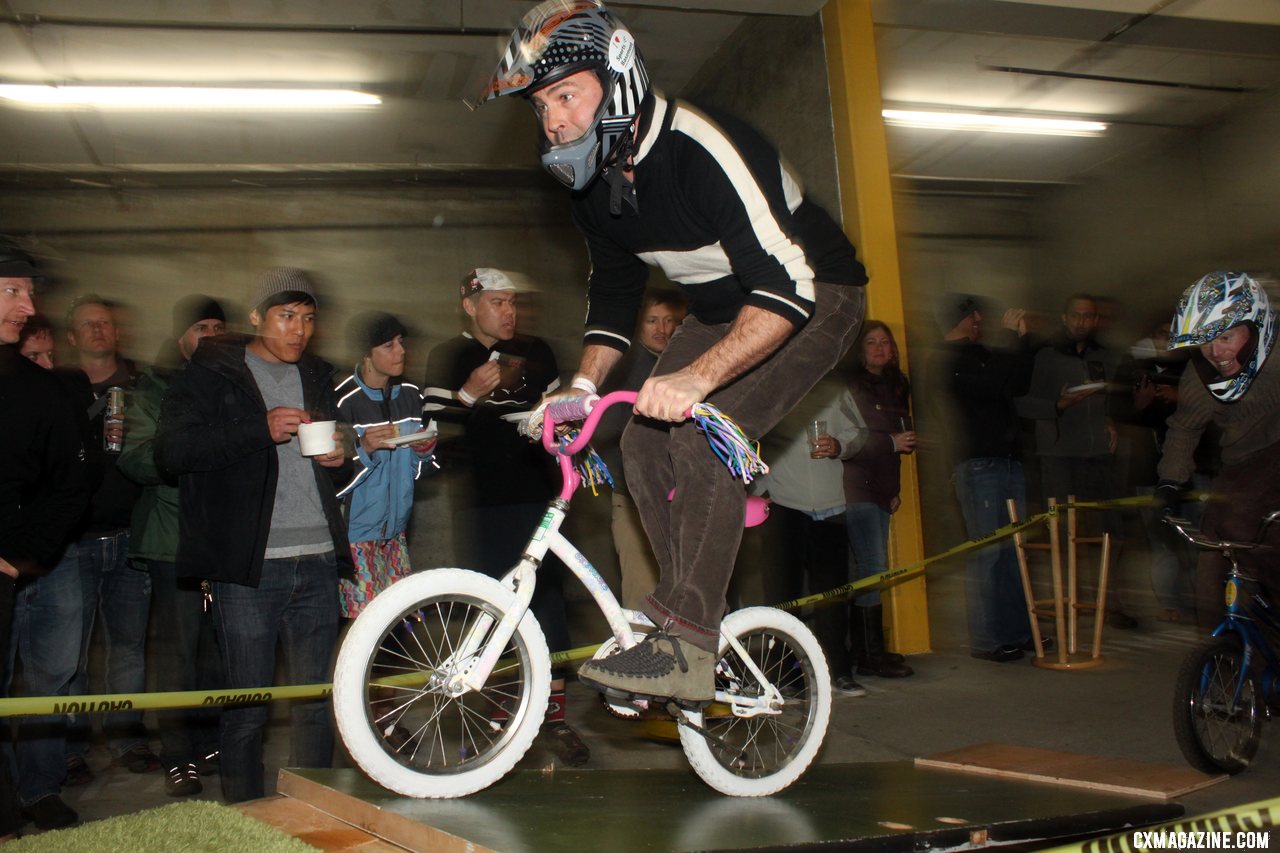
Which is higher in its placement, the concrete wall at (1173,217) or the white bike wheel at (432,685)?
the concrete wall at (1173,217)

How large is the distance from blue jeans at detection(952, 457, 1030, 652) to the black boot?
0.69m

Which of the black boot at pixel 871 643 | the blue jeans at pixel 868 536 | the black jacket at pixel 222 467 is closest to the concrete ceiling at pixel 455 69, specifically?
the blue jeans at pixel 868 536

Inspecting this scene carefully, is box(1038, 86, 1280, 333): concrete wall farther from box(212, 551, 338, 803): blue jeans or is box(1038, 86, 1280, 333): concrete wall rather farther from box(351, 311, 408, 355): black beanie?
box(212, 551, 338, 803): blue jeans

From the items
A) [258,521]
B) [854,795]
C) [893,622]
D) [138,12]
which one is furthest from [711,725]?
[138,12]

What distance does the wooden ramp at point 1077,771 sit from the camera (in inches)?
120

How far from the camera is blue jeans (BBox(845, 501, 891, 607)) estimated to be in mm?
5996

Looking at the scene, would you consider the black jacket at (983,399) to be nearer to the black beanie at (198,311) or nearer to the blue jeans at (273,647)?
the blue jeans at (273,647)

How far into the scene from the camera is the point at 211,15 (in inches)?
261

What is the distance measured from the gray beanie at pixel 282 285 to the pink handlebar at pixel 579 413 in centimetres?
145

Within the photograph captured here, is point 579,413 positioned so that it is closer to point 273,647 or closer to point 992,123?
point 273,647

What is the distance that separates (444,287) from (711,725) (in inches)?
285

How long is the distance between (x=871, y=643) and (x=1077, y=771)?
295 cm

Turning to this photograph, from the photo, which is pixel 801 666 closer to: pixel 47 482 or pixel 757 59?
pixel 47 482

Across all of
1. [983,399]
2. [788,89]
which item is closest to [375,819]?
[983,399]
